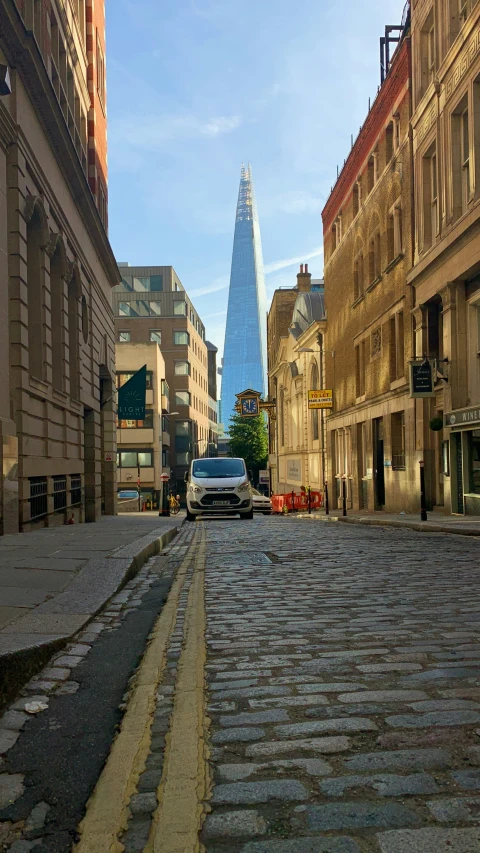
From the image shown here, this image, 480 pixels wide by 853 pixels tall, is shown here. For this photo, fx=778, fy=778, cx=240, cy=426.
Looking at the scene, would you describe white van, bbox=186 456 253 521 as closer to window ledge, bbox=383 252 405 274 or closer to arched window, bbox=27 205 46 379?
arched window, bbox=27 205 46 379

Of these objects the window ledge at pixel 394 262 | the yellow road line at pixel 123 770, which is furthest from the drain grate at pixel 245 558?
the window ledge at pixel 394 262

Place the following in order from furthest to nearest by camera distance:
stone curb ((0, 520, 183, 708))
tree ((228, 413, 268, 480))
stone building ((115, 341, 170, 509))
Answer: tree ((228, 413, 268, 480)) < stone building ((115, 341, 170, 509)) < stone curb ((0, 520, 183, 708))

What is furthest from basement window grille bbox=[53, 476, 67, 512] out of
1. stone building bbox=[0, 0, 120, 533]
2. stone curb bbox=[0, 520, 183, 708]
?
stone curb bbox=[0, 520, 183, 708]

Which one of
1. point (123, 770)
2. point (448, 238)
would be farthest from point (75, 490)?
point (123, 770)

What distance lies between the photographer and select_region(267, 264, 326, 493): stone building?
49.8 m

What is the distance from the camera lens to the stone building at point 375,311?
2642 centimetres

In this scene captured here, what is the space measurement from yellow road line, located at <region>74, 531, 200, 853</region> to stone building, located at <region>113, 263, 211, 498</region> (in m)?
80.8

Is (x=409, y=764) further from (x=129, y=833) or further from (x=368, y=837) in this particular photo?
(x=129, y=833)

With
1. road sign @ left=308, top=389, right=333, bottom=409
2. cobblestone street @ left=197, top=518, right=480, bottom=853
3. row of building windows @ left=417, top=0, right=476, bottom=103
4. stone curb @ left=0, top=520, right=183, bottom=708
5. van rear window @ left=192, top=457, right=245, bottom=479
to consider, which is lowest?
cobblestone street @ left=197, top=518, right=480, bottom=853

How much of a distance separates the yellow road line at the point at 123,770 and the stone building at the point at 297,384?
4065cm

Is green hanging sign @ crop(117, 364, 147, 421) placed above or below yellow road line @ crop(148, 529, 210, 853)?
above

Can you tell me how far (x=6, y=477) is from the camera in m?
13.0

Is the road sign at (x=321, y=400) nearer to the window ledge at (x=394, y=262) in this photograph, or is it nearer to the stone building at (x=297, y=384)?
the stone building at (x=297, y=384)

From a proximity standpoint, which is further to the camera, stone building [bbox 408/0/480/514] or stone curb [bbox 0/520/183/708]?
stone building [bbox 408/0/480/514]
